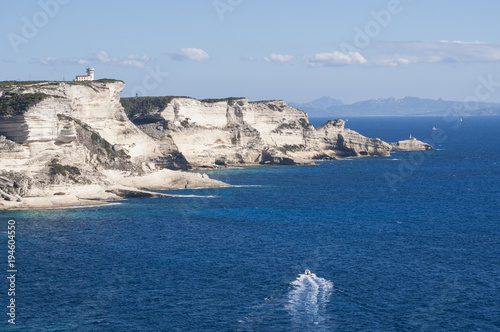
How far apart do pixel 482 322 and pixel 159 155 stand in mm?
78231

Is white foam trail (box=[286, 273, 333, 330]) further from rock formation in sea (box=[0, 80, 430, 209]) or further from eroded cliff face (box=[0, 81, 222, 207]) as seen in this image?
eroded cliff face (box=[0, 81, 222, 207])

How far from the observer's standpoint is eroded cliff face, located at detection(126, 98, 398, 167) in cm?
11956

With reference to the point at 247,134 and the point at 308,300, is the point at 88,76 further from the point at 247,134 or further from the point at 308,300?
the point at 308,300

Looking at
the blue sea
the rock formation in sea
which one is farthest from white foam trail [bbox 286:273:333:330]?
the rock formation in sea

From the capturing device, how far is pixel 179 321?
126 ft

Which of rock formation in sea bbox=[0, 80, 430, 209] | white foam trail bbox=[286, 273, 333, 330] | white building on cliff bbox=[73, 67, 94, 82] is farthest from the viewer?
white building on cliff bbox=[73, 67, 94, 82]

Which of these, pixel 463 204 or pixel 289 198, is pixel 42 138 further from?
pixel 463 204

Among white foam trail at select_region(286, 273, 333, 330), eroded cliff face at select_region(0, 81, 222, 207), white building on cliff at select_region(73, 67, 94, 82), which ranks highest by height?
white building on cliff at select_region(73, 67, 94, 82)

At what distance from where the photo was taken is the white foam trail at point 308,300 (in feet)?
126

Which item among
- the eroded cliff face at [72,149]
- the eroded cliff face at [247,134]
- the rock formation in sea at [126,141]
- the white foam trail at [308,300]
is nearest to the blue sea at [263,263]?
the white foam trail at [308,300]

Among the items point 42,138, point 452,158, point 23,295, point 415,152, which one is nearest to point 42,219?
point 42,138

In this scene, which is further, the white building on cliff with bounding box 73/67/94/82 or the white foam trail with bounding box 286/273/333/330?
the white building on cliff with bounding box 73/67/94/82

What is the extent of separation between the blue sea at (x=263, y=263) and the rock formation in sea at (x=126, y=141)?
4.81m

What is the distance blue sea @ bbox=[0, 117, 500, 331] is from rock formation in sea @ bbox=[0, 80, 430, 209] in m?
4.81
